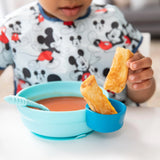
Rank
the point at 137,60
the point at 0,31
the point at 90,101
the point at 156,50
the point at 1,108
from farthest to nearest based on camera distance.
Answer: the point at 156,50 < the point at 0,31 < the point at 1,108 < the point at 137,60 < the point at 90,101

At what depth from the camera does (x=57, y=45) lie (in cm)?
95

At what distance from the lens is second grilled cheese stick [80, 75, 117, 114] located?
0.51 metres

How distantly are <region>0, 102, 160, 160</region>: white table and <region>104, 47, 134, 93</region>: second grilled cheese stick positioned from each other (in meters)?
0.11

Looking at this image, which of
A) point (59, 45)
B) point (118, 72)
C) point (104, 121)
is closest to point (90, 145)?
point (104, 121)

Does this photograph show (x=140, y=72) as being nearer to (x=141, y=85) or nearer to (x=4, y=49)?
(x=141, y=85)

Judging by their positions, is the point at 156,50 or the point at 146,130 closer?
the point at 146,130

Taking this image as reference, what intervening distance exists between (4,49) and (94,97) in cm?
52

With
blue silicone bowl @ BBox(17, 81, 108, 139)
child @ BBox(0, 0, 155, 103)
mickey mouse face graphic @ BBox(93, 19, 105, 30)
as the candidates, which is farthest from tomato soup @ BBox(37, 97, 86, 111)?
mickey mouse face graphic @ BBox(93, 19, 105, 30)

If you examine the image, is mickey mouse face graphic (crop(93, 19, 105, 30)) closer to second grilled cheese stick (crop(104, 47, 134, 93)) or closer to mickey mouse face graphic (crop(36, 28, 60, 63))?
mickey mouse face graphic (crop(36, 28, 60, 63))

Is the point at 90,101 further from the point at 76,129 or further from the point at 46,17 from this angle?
the point at 46,17

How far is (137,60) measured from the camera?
0.63 metres

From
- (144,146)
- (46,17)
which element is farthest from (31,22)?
(144,146)

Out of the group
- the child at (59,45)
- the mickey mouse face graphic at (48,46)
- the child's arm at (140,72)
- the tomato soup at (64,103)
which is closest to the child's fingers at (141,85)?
the child's arm at (140,72)

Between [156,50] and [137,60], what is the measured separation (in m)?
2.73
